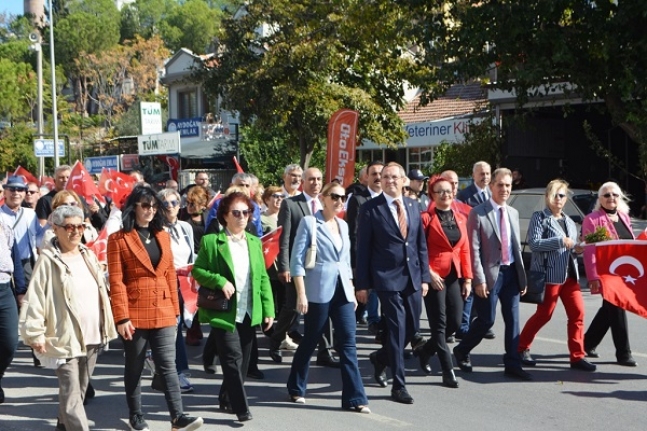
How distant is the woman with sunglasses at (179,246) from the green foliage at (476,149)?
17993 mm

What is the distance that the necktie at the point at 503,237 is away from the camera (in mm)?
8141

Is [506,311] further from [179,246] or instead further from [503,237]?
[179,246]

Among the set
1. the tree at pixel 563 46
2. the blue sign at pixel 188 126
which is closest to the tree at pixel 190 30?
the blue sign at pixel 188 126

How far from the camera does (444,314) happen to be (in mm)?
7895

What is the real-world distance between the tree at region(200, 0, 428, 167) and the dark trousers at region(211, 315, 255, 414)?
16.2 metres

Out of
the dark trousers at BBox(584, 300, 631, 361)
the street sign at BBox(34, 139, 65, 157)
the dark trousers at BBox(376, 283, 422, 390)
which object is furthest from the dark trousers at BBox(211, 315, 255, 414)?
the street sign at BBox(34, 139, 65, 157)

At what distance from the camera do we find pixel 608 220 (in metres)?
8.49

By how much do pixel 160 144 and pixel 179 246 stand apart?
2415 centimetres

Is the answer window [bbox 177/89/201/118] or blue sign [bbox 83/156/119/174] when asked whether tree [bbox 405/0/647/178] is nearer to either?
blue sign [bbox 83/156/119/174]

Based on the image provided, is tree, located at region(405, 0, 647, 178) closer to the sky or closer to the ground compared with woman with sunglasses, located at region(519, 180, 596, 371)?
closer to the sky

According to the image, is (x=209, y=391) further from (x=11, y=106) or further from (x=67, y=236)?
(x=11, y=106)

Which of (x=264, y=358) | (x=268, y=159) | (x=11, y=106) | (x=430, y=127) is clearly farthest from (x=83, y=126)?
(x=264, y=358)

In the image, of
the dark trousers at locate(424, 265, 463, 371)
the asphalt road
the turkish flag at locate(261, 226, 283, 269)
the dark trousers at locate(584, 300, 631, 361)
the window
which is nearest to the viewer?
the asphalt road

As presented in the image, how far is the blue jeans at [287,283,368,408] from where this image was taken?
6.98 meters
